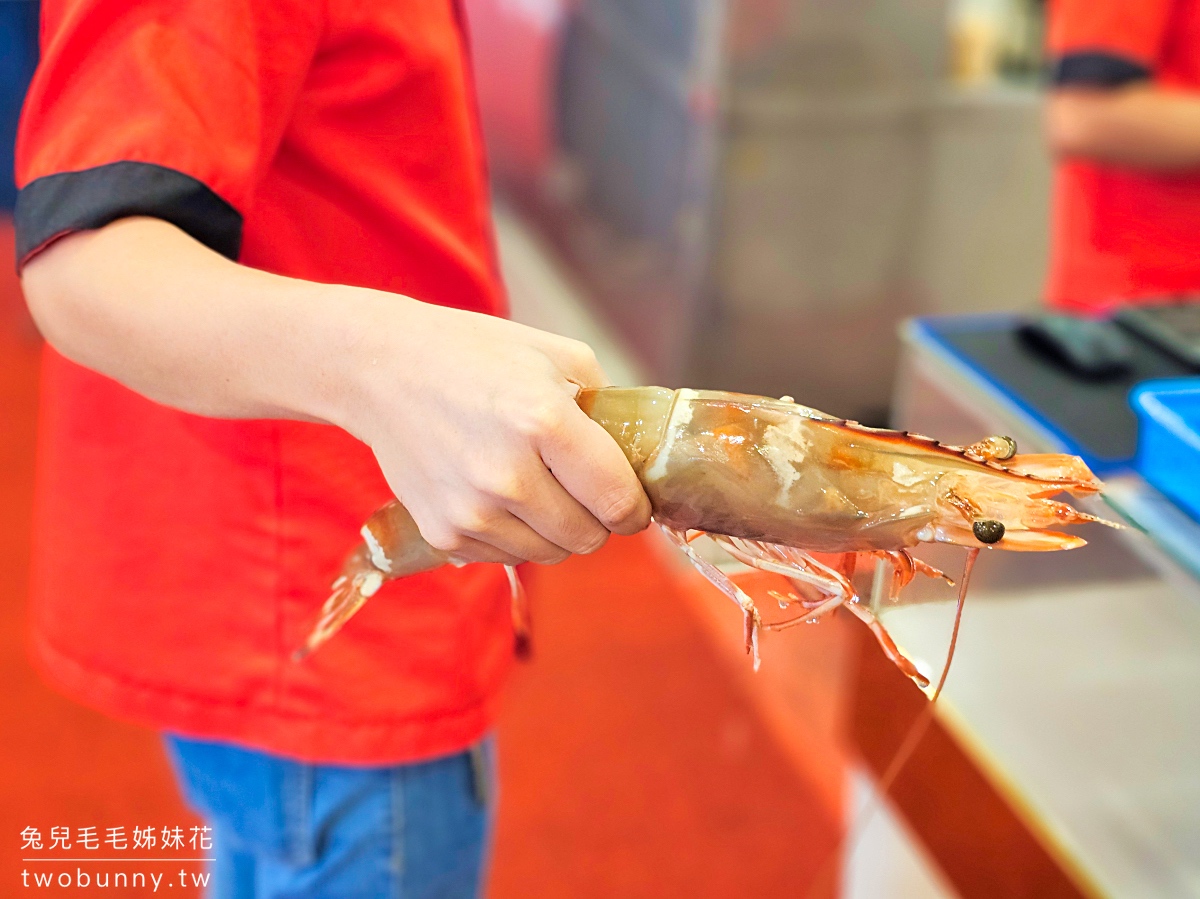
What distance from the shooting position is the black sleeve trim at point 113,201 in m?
0.51

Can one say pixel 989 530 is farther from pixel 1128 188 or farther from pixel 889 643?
pixel 1128 188

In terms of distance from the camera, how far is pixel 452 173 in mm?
679

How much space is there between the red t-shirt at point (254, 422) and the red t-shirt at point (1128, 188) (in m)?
0.81

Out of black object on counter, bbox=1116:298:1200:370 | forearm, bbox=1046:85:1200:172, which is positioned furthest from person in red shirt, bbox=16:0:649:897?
forearm, bbox=1046:85:1200:172

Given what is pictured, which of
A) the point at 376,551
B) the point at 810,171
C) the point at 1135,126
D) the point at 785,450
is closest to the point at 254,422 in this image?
the point at 376,551

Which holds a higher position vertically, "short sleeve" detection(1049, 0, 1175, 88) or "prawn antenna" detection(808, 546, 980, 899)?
"short sleeve" detection(1049, 0, 1175, 88)

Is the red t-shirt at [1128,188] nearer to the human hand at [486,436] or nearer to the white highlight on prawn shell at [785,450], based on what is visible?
the white highlight on prawn shell at [785,450]

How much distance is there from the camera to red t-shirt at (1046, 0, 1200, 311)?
1.19m

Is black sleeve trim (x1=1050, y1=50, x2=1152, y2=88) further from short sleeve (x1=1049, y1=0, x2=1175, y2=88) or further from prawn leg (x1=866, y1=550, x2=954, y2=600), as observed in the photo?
prawn leg (x1=866, y1=550, x2=954, y2=600)

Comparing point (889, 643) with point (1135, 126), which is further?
point (1135, 126)

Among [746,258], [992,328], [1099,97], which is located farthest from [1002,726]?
[746,258]

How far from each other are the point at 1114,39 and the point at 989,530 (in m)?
0.91

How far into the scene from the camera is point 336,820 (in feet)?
2.44

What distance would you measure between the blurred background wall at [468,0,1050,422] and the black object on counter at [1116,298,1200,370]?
3.95 ft
